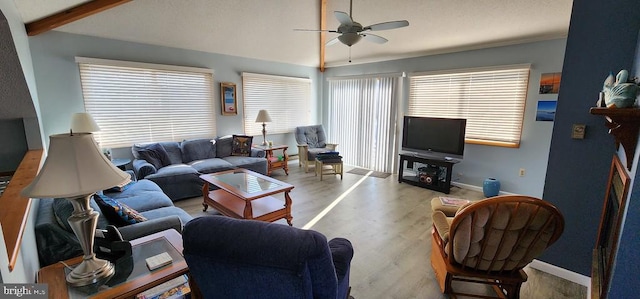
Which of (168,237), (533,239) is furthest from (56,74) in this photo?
(533,239)

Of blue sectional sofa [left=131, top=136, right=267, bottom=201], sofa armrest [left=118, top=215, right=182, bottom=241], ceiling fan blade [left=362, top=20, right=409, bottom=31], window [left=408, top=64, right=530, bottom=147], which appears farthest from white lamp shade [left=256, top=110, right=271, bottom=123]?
sofa armrest [left=118, top=215, right=182, bottom=241]

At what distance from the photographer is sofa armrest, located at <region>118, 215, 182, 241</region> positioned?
5.85ft

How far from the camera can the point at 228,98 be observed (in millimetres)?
5074

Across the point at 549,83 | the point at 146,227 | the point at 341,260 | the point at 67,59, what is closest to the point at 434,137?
the point at 549,83

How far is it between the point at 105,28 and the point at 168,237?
3.44m

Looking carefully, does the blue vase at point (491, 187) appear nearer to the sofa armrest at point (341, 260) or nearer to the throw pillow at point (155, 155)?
the sofa armrest at point (341, 260)

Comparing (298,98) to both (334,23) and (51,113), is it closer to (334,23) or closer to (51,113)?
(334,23)

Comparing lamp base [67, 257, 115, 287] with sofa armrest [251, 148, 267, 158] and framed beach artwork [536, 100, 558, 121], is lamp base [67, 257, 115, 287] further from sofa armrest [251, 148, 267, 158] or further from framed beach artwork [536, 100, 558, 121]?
framed beach artwork [536, 100, 558, 121]

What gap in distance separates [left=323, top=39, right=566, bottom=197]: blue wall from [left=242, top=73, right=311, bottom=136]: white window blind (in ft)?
8.92

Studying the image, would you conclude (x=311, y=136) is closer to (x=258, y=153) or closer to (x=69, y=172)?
(x=258, y=153)

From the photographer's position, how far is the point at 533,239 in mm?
1488

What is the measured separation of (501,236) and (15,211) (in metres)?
2.46

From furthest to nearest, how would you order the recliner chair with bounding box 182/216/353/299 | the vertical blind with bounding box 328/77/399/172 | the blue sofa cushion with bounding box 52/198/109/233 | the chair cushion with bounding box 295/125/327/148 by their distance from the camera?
1. the chair cushion with bounding box 295/125/327/148
2. the vertical blind with bounding box 328/77/399/172
3. the blue sofa cushion with bounding box 52/198/109/233
4. the recliner chair with bounding box 182/216/353/299

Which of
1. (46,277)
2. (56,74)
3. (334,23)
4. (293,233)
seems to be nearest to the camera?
(293,233)
